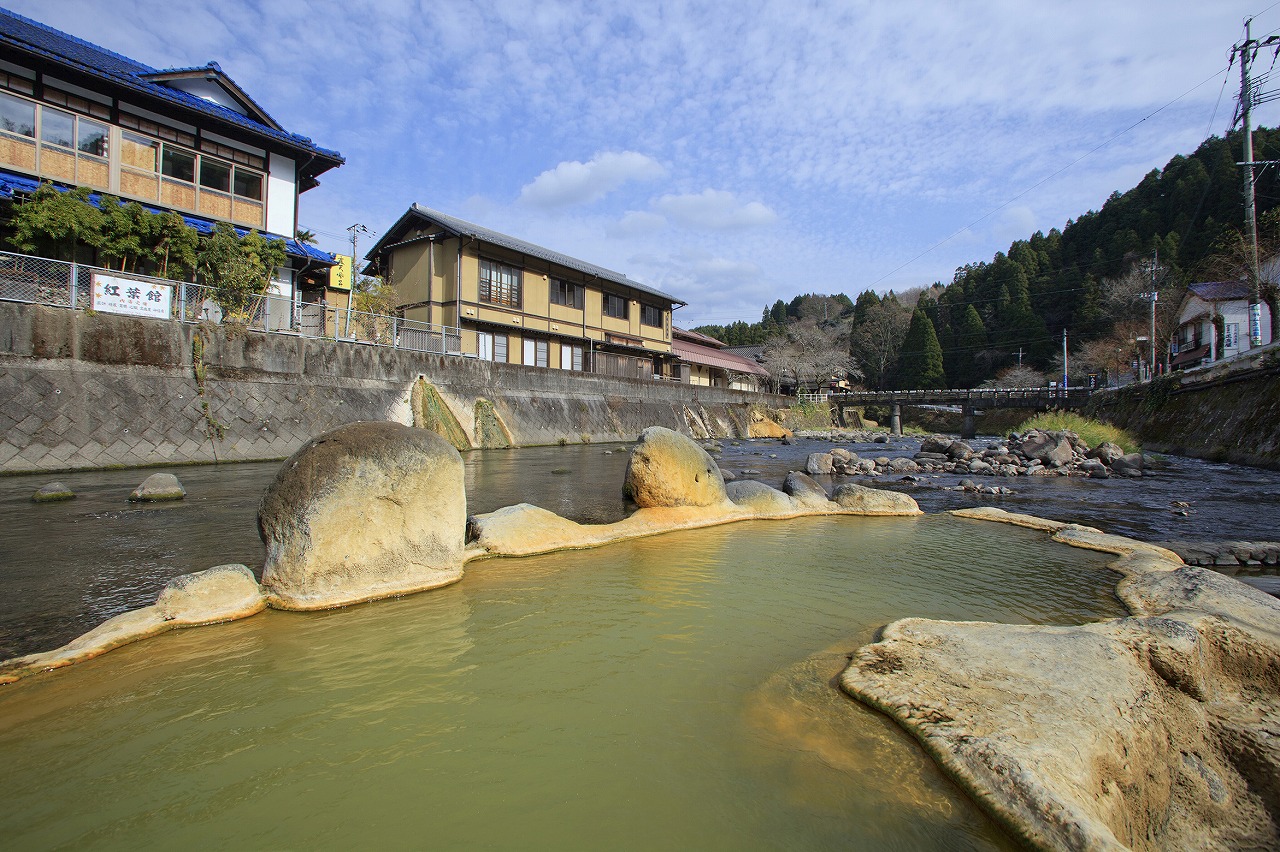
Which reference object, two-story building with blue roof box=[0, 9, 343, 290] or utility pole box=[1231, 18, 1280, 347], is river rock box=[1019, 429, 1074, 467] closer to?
utility pole box=[1231, 18, 1280, 347]

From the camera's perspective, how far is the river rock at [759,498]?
10211 mm

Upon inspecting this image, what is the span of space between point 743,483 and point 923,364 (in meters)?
61.6

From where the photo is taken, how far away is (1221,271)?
99.5 ft

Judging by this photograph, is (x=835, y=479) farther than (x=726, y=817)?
Yes

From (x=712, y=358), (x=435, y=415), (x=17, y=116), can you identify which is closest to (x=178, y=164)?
(x=17, y=116)

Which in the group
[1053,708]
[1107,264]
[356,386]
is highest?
[1107,264]

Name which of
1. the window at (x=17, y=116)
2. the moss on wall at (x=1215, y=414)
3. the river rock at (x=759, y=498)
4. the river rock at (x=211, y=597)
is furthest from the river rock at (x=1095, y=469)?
the window at (x=17, y=116)

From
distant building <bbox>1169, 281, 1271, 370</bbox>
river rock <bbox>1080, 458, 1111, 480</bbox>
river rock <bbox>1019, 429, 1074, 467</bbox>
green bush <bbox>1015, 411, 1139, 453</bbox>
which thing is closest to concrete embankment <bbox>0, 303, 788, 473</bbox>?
river rock <bbox>1019, 429, 1074, 467</bbox>

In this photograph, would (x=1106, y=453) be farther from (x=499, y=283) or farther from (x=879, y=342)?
(x=879, y=342)

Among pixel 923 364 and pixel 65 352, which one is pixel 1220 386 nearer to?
pixel 65 352

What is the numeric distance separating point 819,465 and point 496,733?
52.6 feet

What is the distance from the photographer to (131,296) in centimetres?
1477

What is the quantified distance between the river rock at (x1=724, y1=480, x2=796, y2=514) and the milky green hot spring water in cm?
434

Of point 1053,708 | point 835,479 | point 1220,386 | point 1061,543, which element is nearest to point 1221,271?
point 1220,386
